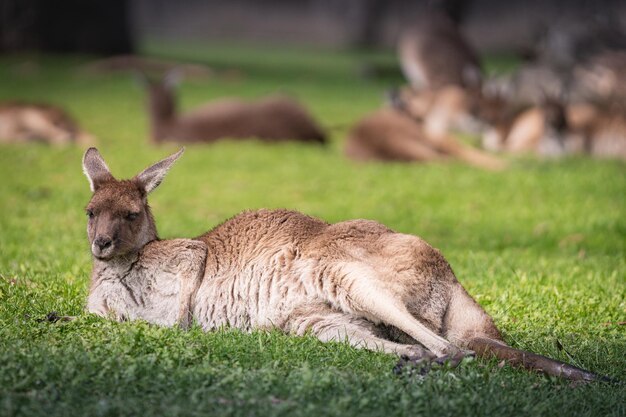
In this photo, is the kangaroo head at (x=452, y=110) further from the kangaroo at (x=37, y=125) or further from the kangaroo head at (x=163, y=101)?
the kangaroo at (x=37, y=125)

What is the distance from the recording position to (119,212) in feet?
18.0

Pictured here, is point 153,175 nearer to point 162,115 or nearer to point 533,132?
point 162,115

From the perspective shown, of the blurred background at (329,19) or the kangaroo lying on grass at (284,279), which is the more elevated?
the kangaroo lying on grass at (284,279)

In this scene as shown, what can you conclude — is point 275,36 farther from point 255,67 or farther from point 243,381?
point 243,381

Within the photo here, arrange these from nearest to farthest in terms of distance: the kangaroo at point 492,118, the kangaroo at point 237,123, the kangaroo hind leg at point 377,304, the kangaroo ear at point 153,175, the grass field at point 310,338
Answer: the grass field at point 310,338, the kangaroo hind leg at point 377,304, the kangaroo ear at point 153,175, the kangaroo at point 237,123, the kangaroo at point 492,118

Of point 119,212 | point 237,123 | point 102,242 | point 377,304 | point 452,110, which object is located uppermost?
point 119,212

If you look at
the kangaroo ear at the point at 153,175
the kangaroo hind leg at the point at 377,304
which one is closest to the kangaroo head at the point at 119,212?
the kangaroo ear at the point at 153,175

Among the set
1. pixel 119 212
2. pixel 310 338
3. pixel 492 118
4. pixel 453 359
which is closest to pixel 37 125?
pixel 492 118

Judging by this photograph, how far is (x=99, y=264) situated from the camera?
18.5 ft

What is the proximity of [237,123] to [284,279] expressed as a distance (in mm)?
8871

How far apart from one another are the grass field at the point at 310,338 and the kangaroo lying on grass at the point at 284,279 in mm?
171

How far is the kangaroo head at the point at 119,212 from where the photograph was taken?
17.7ft

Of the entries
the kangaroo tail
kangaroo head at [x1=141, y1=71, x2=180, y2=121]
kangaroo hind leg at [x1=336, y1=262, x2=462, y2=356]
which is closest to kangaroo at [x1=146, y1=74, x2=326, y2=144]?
kangaroo head at [x1=141, y1=71, x2=180, y2=121]

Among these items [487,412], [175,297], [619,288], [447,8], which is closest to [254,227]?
[175,297]
